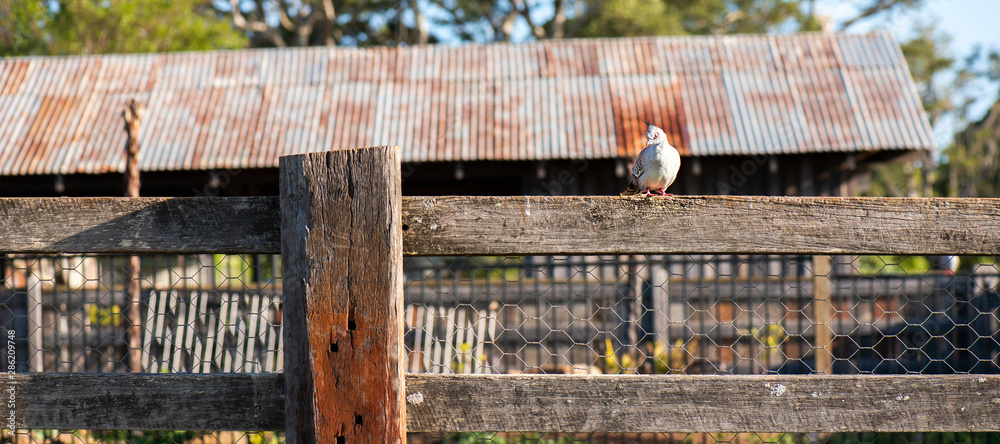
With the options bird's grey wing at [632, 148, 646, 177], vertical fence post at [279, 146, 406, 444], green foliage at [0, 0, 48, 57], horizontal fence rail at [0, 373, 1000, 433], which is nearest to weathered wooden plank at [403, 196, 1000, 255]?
vertical fence post at [279, 146, 406, 444]

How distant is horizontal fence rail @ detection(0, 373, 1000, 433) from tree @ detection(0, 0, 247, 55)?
17580 mm

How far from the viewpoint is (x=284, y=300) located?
183cm

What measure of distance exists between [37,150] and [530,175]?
710 cm

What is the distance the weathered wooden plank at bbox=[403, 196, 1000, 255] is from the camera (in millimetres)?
1885

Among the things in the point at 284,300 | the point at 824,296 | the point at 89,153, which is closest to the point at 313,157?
the point at 284,300

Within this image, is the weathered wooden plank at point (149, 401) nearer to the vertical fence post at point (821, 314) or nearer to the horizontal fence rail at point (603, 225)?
the horizontal fence rail at point (603, 225)

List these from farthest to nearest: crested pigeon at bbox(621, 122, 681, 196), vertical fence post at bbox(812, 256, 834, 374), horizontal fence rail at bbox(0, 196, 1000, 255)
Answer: vertical fence post at bbox(812, 256, 834, 374), crested pigeon at bbox(621, 122, 681, 196), horizontal fence rail at bbox(0, 196, 1000, 255)

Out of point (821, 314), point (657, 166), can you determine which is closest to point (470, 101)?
point (821, 314)

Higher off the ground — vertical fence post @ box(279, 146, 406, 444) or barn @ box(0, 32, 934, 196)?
barn @ box(0, 32, 934, 196)

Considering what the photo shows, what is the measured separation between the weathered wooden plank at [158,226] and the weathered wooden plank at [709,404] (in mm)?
627

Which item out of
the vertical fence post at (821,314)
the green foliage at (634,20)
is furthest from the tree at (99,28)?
the vertical fence post at (821,314)

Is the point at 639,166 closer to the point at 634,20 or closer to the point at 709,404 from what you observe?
the point at 709,404

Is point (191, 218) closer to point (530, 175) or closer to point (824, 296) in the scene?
point (824, 296)

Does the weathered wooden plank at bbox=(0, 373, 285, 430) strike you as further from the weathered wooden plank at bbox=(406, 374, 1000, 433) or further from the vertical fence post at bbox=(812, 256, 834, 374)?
the vertical fence post at bbox=(812, 256, 834, 374)
